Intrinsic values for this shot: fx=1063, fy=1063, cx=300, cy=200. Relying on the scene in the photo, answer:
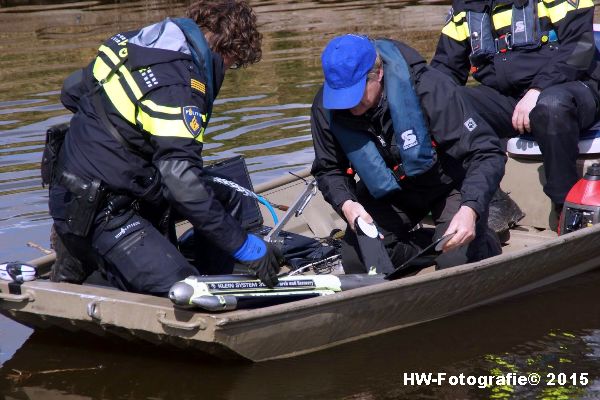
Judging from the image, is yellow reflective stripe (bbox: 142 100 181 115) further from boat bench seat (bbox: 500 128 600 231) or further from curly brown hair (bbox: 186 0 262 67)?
boat bench seat (bbox: 500 128 600 231)

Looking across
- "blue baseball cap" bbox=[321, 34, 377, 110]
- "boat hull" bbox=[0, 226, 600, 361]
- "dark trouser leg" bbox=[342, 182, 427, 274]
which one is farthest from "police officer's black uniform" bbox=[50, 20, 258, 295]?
"dark trouser leg" bbox=[342, 182, 427, 274]

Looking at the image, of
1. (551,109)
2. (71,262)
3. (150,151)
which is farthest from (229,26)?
(551,109)

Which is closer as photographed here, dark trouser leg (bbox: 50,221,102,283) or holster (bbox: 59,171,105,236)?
holster (bbox: 59,171,105,236)

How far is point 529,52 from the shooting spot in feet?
20.0

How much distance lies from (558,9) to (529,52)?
291 mm

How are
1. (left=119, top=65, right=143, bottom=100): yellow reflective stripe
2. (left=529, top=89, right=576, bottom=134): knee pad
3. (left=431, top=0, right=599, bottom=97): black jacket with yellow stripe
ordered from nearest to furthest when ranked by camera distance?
1. (left=119, top=65, right=143, bottom=100): yellow reflective stripe
2. (left=529, top=89, right=576, bottom=134): knee pad
3. (left=431, top=0, right=599, bottom=97): black jacket with yellow stripe

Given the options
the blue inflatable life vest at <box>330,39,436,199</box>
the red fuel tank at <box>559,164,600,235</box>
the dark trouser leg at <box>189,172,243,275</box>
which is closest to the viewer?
the blue inflatable life vest at <box>330,39,436,199</box>

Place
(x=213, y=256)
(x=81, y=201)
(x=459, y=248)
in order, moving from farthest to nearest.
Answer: (x=213, y=256)
(x=459, y=248)
(x=81, y=201)

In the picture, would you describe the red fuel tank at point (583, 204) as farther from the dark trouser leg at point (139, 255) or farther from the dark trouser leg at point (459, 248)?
the dark trouser leg at point (139, 255)

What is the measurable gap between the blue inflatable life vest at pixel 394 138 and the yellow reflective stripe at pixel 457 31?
152 cm

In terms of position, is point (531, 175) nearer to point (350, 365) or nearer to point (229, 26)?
point (350, 365)

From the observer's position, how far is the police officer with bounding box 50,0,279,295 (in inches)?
171

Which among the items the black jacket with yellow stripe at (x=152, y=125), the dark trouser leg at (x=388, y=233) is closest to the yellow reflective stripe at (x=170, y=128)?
the black jacket with yellow stripe at (x=152, y=125)

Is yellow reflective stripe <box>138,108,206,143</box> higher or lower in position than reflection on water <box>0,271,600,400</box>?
higher
